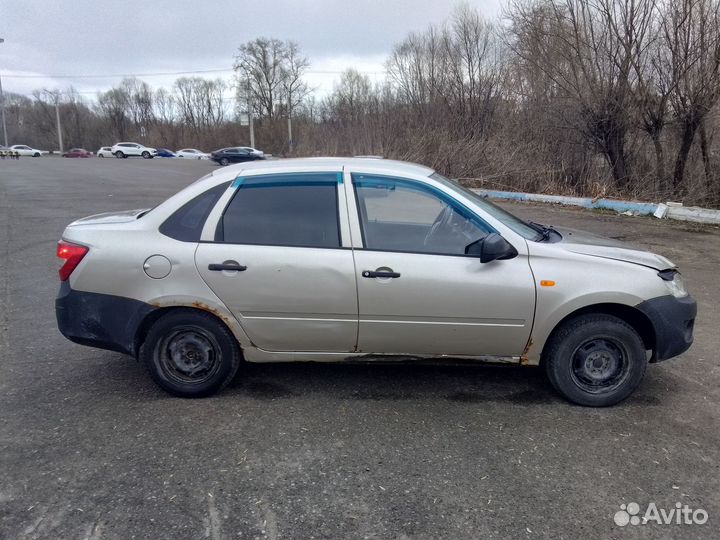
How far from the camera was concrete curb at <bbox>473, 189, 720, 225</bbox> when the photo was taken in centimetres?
1172

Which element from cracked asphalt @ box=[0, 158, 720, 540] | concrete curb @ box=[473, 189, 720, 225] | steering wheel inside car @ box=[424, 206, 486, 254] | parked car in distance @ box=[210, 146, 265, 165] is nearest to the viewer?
cracked asphalt @ box=[0, 158, 720, 540]

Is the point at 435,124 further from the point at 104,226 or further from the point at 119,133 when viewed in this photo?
the point at 119,133

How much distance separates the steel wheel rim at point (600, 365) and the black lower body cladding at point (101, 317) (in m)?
3.00

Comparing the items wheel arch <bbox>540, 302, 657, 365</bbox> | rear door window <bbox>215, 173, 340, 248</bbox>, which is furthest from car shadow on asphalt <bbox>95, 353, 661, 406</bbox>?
rear door window <bbox>215, 173, 340, 248</bbox>

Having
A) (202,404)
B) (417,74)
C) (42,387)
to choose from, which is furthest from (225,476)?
Answer: (417,74)

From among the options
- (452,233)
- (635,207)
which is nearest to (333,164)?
(452,233)

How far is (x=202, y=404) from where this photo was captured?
384 centimetres

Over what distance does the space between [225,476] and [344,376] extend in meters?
1.46

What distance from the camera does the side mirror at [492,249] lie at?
3523 mm

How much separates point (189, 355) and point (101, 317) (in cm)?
67

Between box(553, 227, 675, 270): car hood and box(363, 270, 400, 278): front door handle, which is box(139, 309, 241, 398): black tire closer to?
box(363, 270, 400, 278): front door handle

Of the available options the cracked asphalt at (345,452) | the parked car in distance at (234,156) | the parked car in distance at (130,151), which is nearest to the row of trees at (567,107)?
the cracked asphalt at (345,452)

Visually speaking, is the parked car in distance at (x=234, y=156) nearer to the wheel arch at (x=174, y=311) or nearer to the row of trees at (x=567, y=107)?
the row of trees at (x=567, y=107)

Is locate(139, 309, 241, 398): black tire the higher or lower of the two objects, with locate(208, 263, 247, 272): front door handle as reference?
lower
